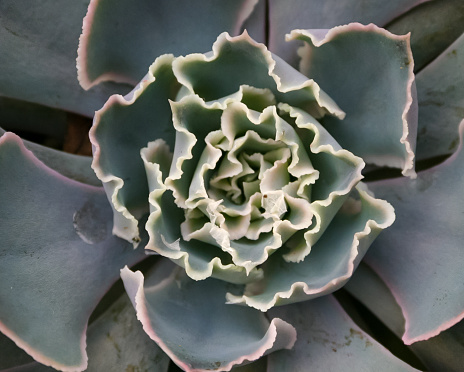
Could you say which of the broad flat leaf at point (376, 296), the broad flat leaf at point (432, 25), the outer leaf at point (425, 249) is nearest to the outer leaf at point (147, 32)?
the broad flat leaf at point (432, 25)

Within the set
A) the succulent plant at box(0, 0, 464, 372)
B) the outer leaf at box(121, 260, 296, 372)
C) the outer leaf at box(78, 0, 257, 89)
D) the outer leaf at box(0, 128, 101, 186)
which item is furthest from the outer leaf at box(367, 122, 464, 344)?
the outer leaf at box(0, 128, 101, 186)

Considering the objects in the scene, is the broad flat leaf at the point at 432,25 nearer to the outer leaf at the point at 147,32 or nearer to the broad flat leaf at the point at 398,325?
the outer leaf at the point at 147,32

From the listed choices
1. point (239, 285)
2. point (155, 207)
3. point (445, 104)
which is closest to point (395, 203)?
point (445, 104)

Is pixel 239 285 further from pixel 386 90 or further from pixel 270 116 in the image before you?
pixel 386 90

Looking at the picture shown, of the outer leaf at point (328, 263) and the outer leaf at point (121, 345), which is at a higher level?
the outer leaf at point (328, 263)

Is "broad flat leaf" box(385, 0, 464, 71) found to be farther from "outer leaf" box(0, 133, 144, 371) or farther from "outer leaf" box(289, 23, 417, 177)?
"outer leaf" box(0, 133, 144, 371)

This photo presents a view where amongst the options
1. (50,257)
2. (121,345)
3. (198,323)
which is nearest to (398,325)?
(198,323)
